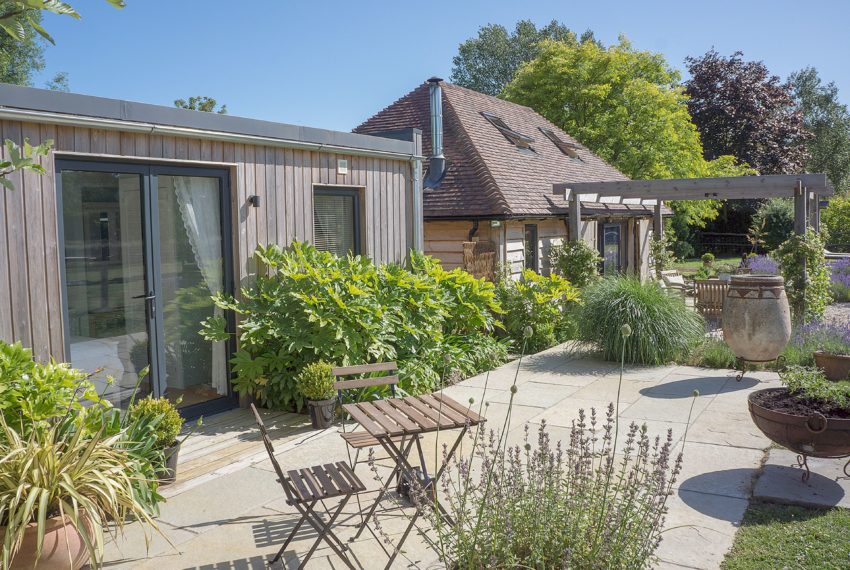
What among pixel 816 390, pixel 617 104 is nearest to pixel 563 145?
pixel 617 104

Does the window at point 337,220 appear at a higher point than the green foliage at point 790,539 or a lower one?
higher

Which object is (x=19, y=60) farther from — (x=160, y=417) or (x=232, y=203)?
(x=160, y=417)

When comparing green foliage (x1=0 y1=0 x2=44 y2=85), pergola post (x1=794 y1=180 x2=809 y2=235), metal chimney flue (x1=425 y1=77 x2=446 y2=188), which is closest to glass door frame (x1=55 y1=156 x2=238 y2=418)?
metal chimney flue (x1=425 y1=77 x2=446 y2=188)

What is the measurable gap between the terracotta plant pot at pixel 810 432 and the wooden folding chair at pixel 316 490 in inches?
114

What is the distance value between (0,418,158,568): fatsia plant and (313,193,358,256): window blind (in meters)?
4.79

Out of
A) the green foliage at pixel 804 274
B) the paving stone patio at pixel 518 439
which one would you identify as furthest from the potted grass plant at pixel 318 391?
the green foliage at pixel 804 274

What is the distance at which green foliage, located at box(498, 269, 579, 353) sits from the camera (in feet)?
36.1

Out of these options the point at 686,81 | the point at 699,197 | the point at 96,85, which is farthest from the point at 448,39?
the point at 699,197

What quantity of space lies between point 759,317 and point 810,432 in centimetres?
371

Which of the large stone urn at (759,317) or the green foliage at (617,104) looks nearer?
the large stone urn at (759,317)

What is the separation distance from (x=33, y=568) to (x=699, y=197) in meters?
13.3

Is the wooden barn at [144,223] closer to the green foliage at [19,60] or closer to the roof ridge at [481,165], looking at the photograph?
the roof ridge at [481,165]

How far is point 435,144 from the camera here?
14133 millimetres

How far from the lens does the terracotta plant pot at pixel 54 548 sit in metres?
3.48
